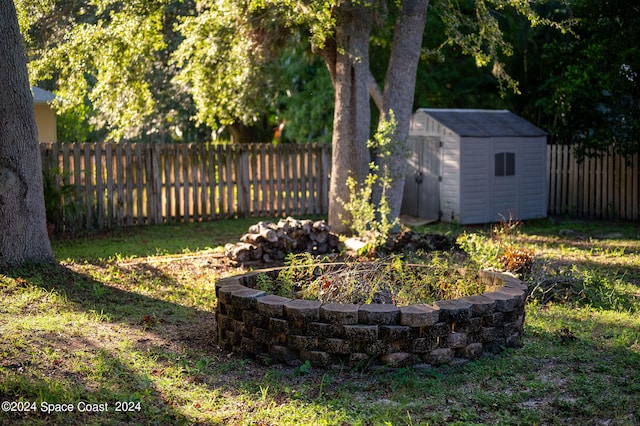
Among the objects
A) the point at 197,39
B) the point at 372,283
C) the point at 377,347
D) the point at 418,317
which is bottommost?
the point at 377,347

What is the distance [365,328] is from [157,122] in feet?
59.3

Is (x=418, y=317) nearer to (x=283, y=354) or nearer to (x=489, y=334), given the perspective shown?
(x=489, y=334)

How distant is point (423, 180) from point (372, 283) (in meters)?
10.6

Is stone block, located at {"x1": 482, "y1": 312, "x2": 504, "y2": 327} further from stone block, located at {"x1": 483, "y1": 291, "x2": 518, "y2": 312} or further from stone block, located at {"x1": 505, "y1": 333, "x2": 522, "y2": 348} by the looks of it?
stone block, located at {"x1": 505, "y1": 333, "x2": 522, "y2": 348}

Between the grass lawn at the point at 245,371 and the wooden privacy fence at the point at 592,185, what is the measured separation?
8.30 metres

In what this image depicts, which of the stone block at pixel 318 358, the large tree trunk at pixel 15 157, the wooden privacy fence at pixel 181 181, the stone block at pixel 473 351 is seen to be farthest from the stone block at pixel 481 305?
the wooden privacy fence at pixel 181 181

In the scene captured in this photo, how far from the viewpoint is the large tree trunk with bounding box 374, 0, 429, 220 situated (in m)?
13.2

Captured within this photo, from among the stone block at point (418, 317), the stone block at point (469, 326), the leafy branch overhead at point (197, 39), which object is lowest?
the stone block at point (469, 326)

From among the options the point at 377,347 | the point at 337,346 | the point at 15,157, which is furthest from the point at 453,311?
the point at 15,157

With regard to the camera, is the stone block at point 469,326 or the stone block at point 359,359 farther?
the stone block at point 469,326

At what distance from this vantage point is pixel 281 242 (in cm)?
1154

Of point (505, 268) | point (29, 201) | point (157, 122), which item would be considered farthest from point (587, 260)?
point (157, 122)

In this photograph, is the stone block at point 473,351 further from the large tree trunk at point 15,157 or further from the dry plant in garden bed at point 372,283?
the large tree trunk at point 15,157

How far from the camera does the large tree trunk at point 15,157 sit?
915 cm
